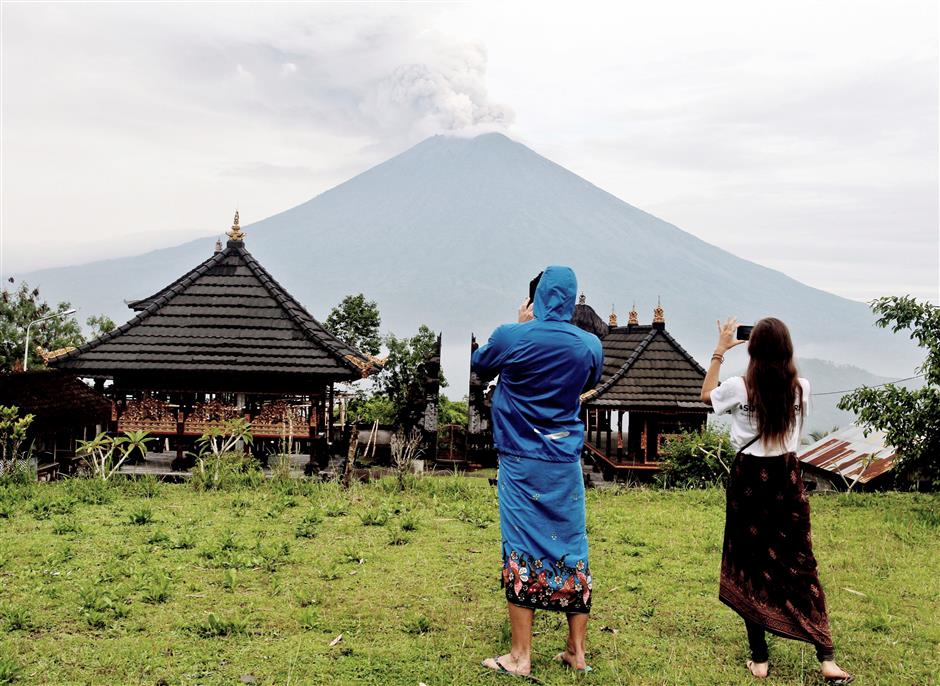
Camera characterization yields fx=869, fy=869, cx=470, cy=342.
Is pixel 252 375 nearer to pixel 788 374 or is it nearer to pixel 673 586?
pixel 673 586

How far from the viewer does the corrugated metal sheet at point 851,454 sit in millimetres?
A: 13648

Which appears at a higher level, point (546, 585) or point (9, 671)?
point (546, 585)

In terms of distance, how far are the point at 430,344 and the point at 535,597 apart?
869 inches

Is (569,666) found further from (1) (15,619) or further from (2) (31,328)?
(2) (31,328)

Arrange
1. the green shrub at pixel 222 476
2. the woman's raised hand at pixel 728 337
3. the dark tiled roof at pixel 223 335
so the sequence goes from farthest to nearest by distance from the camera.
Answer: the dark tiled roof at pixel 223 335
the green shrub at pixel 222 476
the woman's raised hand at pixel 728 337

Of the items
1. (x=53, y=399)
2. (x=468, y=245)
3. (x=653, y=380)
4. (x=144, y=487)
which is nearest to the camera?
(x=144, y=487)

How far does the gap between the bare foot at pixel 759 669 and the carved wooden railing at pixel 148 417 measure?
37.8 feet

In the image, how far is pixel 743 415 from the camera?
460 centimetres

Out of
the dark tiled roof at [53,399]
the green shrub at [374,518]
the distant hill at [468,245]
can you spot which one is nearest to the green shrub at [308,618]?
the green shrub at [374,518]

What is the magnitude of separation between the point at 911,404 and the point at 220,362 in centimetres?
1008

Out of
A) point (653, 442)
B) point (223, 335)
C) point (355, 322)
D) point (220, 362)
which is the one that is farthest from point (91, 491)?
point (355, 322)

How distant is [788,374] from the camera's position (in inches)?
177

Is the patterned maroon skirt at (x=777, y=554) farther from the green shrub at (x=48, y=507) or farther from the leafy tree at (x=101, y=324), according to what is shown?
the leafy tree at (x=101, y=324)

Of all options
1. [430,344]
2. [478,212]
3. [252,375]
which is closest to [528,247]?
[478,212]
